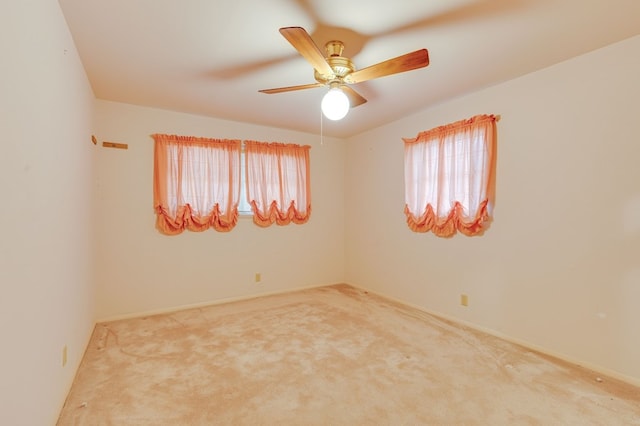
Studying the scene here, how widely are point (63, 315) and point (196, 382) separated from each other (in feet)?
3.16

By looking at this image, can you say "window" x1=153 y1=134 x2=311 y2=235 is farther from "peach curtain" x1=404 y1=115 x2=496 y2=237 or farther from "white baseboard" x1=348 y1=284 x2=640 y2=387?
→ "white baseboard" x1=348 y1=284 x2=640 y2=387

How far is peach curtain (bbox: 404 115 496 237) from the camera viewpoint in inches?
120

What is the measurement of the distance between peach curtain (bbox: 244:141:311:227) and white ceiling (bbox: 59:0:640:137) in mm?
1178

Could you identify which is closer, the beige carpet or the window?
the beige carpet

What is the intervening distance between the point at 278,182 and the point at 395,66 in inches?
108

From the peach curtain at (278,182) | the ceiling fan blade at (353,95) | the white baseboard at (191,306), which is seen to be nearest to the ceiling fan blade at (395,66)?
the ceiling fan blade at (353,95)

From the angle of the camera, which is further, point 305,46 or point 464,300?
point 464,300

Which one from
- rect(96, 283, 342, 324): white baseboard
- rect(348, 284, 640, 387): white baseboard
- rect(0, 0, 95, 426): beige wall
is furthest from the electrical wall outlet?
rect(0, 0, 95, 426): beige wall

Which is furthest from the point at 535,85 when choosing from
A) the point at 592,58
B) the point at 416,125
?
the point at 416,125

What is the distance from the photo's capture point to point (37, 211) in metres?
1.51

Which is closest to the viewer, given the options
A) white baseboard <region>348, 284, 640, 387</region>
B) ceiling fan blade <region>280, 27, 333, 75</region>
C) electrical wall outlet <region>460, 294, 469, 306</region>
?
ceiling fan blade <region>280, 27, 333, 75</region>

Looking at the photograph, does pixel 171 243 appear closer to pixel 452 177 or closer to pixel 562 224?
pixel 452 177

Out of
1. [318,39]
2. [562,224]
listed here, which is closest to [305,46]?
[318,39]

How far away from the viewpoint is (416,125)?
12.6 ft
